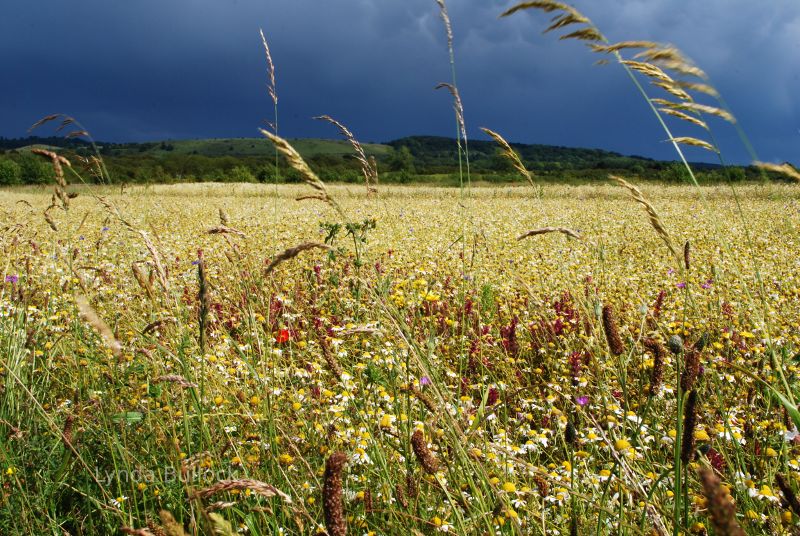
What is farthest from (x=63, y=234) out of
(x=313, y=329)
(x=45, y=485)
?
(x=45, y=485)

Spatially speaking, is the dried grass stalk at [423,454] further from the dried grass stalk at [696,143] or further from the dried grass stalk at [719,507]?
the dried grass stalk at [696,143]

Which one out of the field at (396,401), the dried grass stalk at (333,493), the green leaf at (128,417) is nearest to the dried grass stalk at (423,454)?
the field at (396,401)

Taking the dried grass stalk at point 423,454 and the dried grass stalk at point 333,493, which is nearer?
the dried grass stalk at point 333,493

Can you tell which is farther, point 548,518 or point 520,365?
point 520,365

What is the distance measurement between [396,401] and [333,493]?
134 centimetres

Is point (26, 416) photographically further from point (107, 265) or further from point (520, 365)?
point (107, 265)

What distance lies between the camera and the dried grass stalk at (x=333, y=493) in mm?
935

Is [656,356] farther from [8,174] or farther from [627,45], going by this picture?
[8,174]

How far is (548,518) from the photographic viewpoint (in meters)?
2.15

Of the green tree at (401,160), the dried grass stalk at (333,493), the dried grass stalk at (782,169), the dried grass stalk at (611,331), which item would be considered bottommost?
the dried grass stalk at (333,493)

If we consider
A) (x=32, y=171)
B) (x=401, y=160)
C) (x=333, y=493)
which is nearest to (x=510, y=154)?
(x=333, y=493)

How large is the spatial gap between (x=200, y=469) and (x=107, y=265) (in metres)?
5.33

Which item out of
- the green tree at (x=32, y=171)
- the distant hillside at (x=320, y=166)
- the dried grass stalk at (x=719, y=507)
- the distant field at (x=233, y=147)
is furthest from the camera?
the distant field at (x=233, y=147)

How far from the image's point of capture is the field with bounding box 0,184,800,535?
172cm
